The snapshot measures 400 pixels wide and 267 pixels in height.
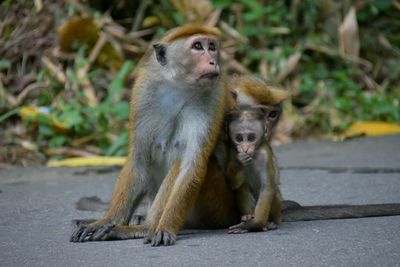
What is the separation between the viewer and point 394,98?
39.5 ft

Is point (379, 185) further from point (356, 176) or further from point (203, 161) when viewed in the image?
point (203, 161)

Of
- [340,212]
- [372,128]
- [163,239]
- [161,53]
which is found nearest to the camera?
[163,239]

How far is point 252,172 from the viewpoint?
581 centimetres

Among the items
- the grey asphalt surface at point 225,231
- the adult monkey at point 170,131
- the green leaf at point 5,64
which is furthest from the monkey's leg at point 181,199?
the green leaf at point 5,64

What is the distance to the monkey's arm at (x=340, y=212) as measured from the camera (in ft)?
20.0

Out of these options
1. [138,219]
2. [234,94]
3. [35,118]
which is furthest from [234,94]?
[35,118]

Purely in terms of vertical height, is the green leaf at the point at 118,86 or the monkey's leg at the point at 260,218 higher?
the monkey's leg at the point at 260,218

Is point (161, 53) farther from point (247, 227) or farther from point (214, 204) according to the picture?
point (247, 227)

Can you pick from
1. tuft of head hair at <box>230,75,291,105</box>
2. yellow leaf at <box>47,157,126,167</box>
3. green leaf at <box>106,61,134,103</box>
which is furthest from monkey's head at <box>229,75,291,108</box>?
green leaf at <box>106,61,134,103</box>

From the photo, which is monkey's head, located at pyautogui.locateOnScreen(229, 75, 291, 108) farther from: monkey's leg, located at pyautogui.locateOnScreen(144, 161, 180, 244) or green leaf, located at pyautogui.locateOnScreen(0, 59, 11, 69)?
green leaf, located at pyautogui.locateOnScreen(0, 59, 11, 69)

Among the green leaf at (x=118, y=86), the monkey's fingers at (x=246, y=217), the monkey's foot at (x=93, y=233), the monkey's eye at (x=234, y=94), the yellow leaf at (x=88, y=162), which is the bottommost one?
the yellow leaf at (x=88, y=162)

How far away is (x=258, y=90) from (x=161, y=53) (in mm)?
800

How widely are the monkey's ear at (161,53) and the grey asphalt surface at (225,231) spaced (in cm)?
111

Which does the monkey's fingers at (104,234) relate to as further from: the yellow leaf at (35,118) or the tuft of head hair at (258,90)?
the yellow leaf at (35,118)
